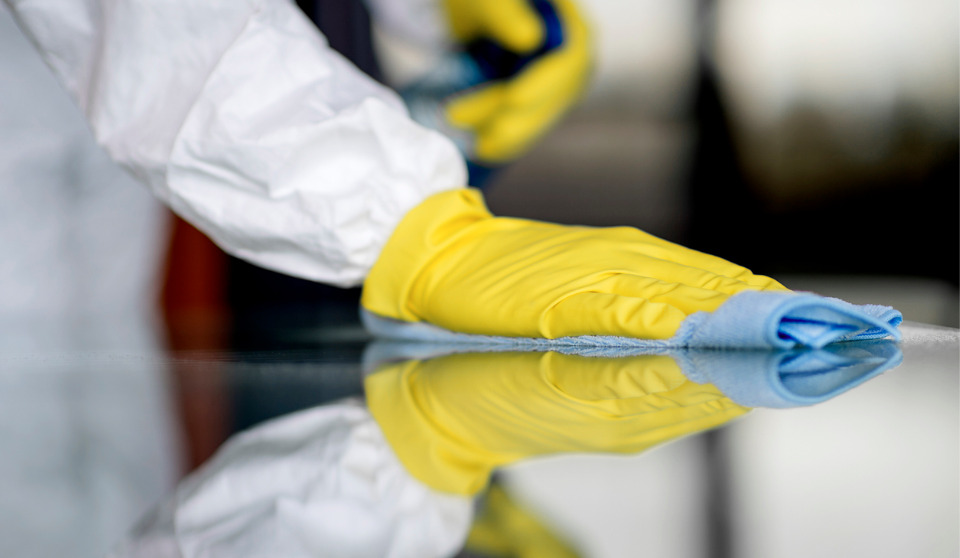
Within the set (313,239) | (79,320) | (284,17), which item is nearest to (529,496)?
(313,239)

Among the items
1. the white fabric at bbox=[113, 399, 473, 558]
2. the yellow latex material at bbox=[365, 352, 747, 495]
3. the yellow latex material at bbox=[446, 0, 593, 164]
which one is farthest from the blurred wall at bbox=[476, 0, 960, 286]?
the white fabric at bbox=[113, 399, 473, 558]

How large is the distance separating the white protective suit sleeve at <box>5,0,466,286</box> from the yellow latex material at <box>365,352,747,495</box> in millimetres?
357

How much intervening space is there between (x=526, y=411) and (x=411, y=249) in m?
0.49

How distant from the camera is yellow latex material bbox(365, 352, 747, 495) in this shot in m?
0.34

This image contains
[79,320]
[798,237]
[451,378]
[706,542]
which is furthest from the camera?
[798,237]

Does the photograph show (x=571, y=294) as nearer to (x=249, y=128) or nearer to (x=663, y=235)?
(x=249, y=128)

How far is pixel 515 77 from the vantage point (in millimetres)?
1522

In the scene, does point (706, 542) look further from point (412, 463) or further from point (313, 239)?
point (313, 239)

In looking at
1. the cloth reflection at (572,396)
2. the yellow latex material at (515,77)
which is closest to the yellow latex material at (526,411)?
the cloth reflection at (572,396)

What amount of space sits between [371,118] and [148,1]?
27 centimetres

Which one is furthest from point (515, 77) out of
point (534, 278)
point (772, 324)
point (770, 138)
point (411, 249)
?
point (770, 138)

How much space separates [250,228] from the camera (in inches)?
35.8

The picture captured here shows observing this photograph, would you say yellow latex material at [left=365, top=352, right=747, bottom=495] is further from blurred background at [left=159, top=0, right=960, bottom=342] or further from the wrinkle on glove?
blurred background at [left=159, top=0, right=960, bottom=342]

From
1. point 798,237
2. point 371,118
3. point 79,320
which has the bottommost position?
point 798,237
